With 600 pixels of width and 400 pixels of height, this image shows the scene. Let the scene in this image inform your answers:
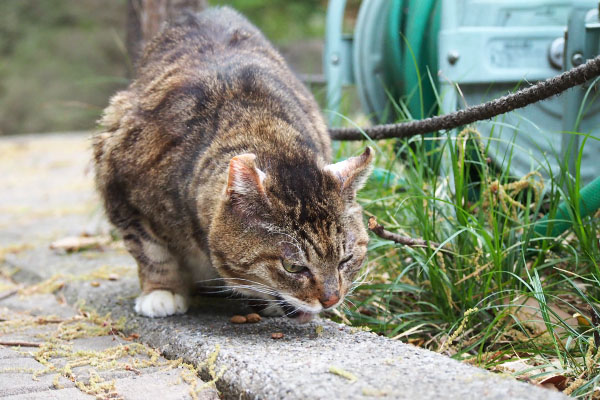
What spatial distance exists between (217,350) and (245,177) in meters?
0.57

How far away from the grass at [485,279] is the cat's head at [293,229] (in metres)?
0.33

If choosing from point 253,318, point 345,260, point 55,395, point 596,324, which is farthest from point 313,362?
point 596,324

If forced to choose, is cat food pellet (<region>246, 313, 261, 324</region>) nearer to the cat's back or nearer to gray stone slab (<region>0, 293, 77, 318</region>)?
the cat's back

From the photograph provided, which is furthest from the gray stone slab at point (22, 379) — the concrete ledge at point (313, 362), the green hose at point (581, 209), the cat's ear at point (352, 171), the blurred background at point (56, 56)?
the blurred background at point (56, 56)

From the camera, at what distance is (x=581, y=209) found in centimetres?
260

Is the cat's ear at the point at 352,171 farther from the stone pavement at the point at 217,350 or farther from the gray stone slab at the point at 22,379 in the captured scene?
the gray stone slab at the point at 22,379

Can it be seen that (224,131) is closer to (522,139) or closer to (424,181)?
(424,181)

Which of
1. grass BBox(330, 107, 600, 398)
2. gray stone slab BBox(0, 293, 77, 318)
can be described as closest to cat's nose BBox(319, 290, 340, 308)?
grass BBox(330, 107, 600, 398)

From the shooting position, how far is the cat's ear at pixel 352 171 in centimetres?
233

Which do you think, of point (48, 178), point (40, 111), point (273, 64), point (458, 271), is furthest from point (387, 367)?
point (40, 111)

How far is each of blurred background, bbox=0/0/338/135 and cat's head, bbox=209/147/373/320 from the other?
7.48 m

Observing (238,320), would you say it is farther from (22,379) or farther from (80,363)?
(22,379)

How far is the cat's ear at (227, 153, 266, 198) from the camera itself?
7.13 ft

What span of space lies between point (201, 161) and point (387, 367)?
3.49 feet
